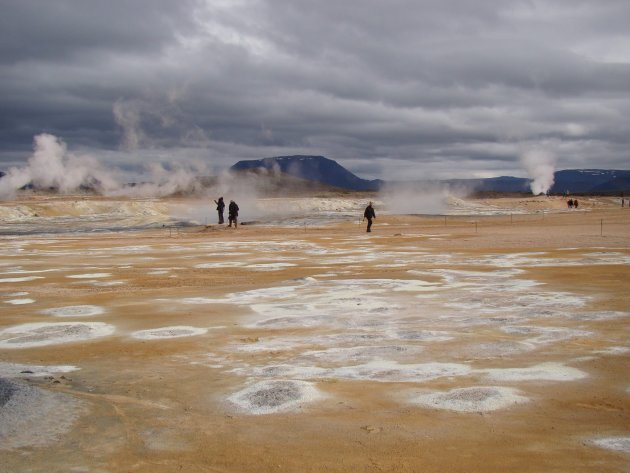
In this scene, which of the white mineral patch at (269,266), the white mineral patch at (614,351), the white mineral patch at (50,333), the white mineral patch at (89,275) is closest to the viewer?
the white mineral patch at (614,351)

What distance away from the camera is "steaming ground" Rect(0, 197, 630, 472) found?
17.7 ft

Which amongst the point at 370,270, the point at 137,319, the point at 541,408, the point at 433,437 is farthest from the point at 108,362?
the point at 370,270

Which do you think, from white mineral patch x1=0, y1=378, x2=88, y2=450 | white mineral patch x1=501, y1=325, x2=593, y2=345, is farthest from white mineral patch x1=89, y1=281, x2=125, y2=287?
white mineral patch x1=501, y1=325, x2=593, y2=345

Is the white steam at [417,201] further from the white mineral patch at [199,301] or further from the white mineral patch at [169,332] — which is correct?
the white mineral patch at [169,332]

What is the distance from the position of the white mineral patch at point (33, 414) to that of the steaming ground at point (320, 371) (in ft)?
0.07

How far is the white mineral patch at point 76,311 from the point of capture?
12.3 meters

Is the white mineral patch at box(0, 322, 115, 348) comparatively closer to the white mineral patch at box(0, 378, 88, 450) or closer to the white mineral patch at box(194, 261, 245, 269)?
the white mineral patch at box(0, 378, 88, 450)

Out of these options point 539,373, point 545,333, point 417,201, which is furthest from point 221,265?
point 417,201

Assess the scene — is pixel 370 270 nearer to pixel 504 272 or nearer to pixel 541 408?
pixel 504 272

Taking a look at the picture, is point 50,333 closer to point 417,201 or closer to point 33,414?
point 33,414

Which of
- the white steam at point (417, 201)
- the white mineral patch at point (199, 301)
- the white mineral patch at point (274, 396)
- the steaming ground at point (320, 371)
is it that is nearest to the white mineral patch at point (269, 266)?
the steaming ground at point (320, 371)

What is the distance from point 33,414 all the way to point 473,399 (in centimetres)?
418

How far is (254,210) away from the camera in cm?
7756

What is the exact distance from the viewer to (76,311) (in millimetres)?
12625
